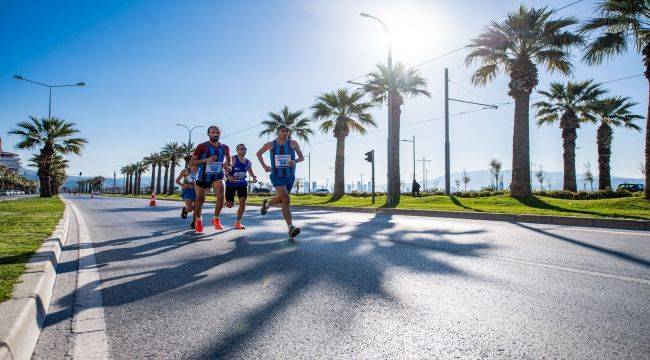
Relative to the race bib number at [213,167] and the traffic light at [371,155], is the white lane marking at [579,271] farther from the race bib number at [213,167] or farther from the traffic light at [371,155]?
the traffic light at [371,155]

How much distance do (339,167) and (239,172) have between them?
76.3 feet

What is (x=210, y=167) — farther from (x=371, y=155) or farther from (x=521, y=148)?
(x=521, y=148)

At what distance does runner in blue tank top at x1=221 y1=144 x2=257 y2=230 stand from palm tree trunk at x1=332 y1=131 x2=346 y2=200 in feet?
74.7

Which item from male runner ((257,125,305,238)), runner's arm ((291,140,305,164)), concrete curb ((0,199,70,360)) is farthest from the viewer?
runner's arm ((291,140,305,164))

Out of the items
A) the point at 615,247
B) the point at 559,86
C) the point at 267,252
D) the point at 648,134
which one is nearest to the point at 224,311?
the point at 267,252

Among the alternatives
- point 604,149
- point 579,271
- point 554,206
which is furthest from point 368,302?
point 604,149

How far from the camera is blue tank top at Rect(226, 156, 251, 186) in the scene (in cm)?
929

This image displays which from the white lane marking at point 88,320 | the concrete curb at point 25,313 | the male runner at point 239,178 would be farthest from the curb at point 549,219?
the concrete curb at point 25,313

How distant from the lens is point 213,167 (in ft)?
27.9

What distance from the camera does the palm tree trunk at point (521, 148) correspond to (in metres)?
20.5

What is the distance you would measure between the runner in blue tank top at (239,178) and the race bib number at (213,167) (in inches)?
21.1

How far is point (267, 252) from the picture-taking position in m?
5.84

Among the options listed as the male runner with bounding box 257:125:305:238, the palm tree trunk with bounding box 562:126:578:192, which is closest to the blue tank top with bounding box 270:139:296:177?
the male runner with bounding box 257:125:305:238

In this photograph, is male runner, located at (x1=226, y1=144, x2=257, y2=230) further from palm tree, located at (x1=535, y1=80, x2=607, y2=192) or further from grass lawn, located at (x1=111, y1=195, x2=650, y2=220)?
palm tree, located at (x1=535, y1=80, x2=607, y2=192)
